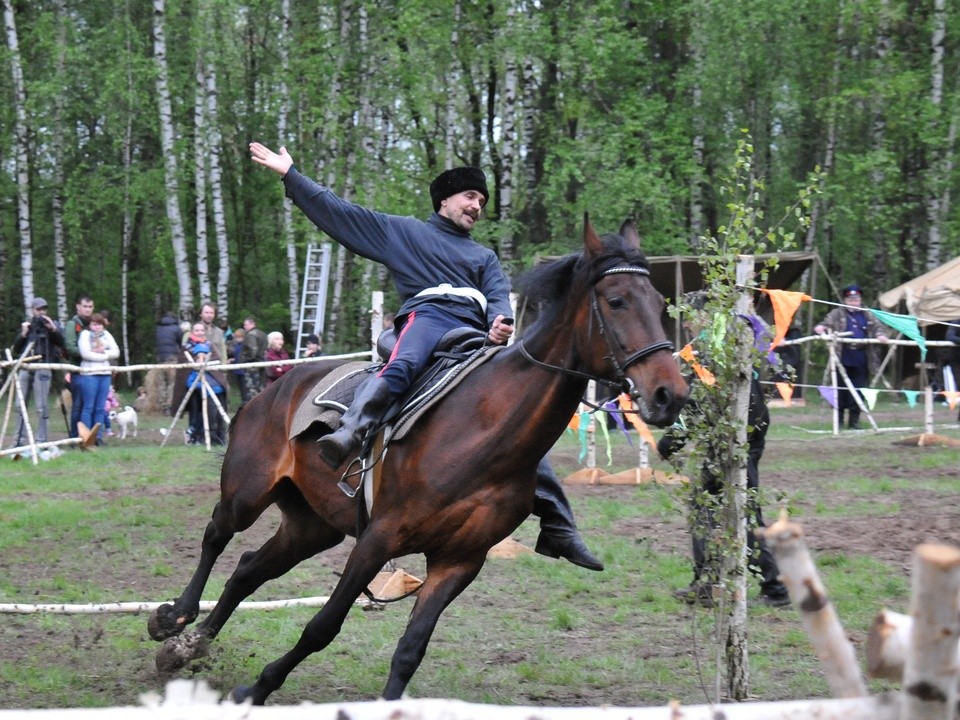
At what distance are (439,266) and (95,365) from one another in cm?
1235

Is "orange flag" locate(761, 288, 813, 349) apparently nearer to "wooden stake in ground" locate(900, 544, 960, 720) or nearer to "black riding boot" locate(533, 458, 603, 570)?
"black riding boot" locate(533, 458, 603, 570)

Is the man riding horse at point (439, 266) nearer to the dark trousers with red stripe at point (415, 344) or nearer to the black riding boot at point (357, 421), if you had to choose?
the dark trousers with red stripe at point (415, 344)

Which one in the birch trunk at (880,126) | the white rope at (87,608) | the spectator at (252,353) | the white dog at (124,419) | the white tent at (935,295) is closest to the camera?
the white rope at (87,608)

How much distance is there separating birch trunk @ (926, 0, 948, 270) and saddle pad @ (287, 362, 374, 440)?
20.1 meters

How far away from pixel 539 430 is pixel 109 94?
22.3 meters

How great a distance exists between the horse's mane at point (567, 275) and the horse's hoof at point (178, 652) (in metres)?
2.68

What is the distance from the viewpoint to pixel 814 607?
115 inches

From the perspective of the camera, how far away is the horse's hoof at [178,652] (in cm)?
654

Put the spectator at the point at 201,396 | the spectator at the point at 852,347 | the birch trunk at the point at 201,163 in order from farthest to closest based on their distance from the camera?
the birch trunk at the point at 201,163 → the spectator at the point at 852,347 → the spectator at the point at 201,396

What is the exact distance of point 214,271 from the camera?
36.4 metres

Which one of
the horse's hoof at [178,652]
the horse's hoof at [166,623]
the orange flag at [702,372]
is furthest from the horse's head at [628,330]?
the horse's hoof at [166,623]

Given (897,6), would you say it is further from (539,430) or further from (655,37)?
(539,430)

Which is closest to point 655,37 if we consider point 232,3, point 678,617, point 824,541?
point 232,3

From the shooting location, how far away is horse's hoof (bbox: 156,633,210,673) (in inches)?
258
